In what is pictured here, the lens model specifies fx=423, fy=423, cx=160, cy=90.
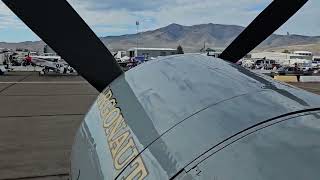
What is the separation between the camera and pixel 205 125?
163 cm

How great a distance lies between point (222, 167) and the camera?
133 cm

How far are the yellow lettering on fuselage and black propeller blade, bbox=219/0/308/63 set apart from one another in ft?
4.08

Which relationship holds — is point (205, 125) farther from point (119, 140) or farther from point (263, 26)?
point (263, 26)

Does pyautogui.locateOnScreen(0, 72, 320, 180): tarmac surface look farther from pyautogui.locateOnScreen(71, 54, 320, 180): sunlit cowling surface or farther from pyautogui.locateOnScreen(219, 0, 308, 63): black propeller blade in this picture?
pyautogui.locateOnScreen(71, 54, 320, 180): sunlit cowling surface

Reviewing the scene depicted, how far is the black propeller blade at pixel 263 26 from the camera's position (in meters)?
3.05

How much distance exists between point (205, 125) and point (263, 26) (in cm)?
182

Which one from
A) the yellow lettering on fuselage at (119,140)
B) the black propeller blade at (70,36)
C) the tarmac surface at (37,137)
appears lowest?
the tarmac surface at (37,137)

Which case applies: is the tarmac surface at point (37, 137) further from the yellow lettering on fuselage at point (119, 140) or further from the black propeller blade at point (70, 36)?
the yellow lettering on fuselage at point (119, 140)

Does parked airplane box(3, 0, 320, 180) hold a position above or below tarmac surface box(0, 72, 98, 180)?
above

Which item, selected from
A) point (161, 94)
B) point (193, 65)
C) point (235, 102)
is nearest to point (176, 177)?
point (235, 102)

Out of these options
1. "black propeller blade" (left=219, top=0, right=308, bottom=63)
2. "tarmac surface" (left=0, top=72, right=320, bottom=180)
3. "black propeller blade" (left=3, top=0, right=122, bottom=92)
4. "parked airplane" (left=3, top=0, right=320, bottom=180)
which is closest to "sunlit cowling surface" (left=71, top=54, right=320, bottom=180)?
"parked airplane" (left=3, top=0, right=320, bottom=180)

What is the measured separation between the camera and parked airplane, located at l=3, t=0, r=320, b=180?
4.41 ft

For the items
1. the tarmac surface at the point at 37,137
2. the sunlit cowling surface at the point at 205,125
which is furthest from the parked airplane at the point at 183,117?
the tarmac surface at the point at 37,137

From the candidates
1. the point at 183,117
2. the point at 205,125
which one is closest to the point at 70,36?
the point at 183,117
